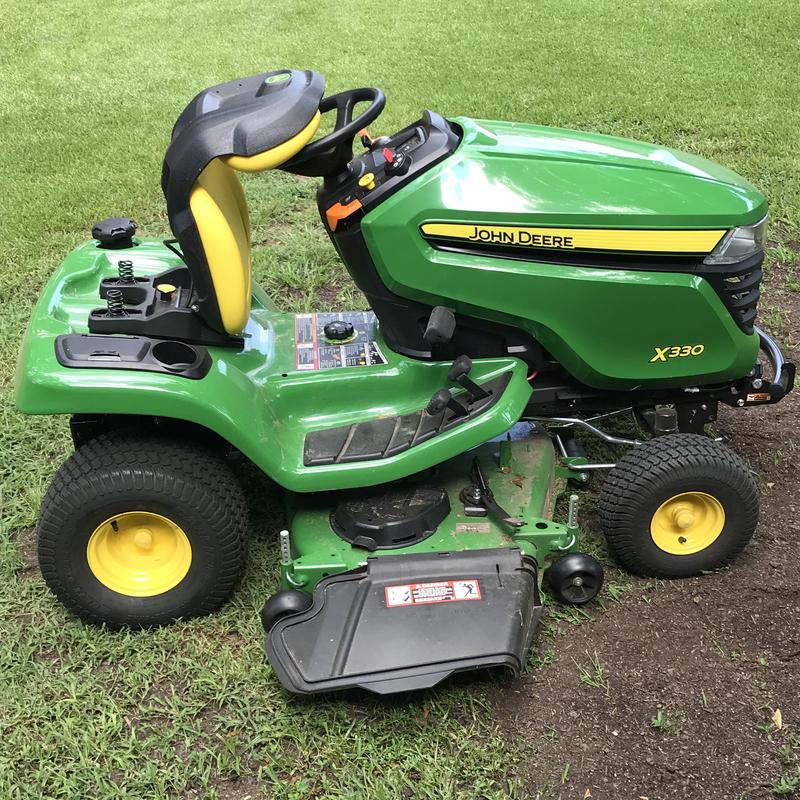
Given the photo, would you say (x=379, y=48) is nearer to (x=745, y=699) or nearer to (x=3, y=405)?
(x=3, y=405)

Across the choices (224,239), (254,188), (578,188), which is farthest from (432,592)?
(254,188)

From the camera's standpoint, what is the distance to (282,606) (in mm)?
2553

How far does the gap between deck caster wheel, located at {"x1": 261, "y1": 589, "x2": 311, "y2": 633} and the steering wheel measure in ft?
3.93

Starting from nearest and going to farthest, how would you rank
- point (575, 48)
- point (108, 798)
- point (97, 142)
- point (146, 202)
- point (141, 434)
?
point (108, 798) → point (141, 434) → point (146, 202) → point (97, 142) → point (575, 48)

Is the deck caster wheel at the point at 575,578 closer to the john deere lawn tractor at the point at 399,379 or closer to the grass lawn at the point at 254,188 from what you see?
the john deere lawn tractor at the point at 399,379

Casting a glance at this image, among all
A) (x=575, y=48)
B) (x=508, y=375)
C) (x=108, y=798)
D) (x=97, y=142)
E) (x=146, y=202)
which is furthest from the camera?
(x=575, y=48)

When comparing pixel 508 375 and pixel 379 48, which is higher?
pixel 508 375

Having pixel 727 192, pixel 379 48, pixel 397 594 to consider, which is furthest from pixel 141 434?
pixel 379 48

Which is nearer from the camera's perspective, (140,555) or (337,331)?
(140,555)

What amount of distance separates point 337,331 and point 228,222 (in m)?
0.53

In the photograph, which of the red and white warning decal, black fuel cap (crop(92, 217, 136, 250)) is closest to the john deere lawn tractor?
the red and white warning decal

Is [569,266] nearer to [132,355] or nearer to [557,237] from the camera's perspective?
[557,237]

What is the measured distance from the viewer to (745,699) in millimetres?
2469

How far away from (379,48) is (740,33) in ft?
9.67
